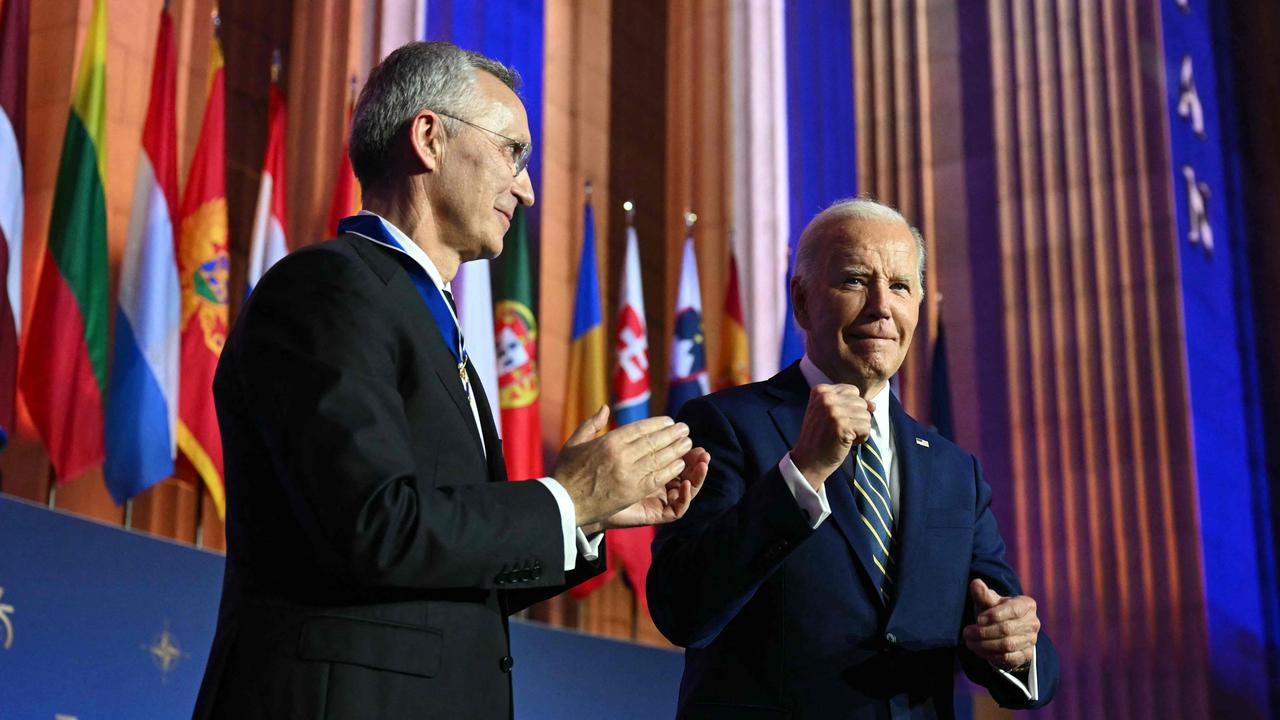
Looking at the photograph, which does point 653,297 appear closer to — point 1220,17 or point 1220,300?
point 1220,300

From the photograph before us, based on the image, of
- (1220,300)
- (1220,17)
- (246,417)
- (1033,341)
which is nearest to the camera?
(246,417)

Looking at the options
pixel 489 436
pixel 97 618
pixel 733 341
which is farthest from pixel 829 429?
pixel 733 341

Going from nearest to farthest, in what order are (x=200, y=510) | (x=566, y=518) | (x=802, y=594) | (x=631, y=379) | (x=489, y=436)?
(x=566, y=518) < (x=489, y=436) < (x=802, y=594) < (x=200, y=510) < (x=631, y=379)

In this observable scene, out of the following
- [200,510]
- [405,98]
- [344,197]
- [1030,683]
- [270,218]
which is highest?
[344,197]

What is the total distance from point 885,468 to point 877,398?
0.48 feet

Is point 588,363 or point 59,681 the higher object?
point 588,363

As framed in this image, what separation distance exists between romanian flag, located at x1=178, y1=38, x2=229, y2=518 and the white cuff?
179 inches

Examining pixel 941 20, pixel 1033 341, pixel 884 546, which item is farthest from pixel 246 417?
pixel 941 20

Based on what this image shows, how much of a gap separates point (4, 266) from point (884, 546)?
14.0 ft

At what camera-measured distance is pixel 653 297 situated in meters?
11.3

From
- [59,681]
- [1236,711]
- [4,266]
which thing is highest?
[4,266]

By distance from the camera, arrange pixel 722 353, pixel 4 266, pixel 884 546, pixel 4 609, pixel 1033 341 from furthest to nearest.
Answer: pixel 1033 341
pixel 722 353
pixel 4 266
pixel 4 609
pixel 884 546

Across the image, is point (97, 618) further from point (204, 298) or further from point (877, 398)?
point (877, 398)

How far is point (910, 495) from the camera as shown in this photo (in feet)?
8.42
